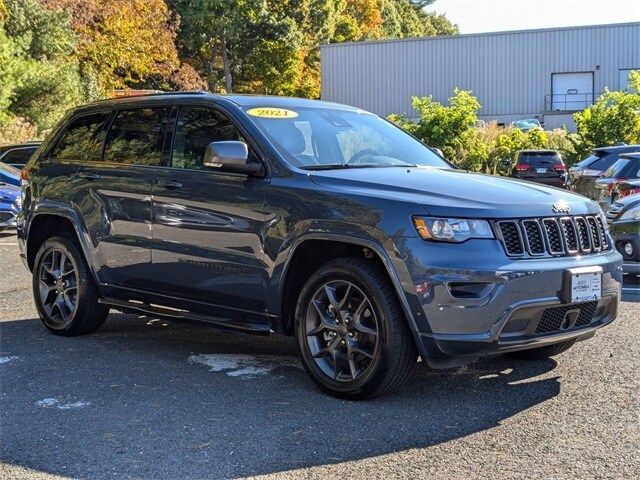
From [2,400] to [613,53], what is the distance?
50042 millimetres

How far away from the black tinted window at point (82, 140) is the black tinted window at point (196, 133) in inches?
36.5

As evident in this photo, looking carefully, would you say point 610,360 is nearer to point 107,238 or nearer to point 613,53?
point 107,238

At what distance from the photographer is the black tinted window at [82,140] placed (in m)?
7.55

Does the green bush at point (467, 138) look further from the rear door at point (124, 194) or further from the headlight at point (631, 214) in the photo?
the rear door at point (124, 194)

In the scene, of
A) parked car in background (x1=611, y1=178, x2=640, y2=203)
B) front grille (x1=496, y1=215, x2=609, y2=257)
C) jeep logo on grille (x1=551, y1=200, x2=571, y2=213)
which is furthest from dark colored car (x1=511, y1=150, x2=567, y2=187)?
jeep logo on grille (x1=551, y1=200, x2=571, y2=213)

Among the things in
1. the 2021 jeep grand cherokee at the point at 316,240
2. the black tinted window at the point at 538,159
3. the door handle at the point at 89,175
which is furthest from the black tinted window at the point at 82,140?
the black tinted window at the point at 538,159

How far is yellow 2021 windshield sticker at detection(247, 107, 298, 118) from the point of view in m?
6.50

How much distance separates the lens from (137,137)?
7.20 meters

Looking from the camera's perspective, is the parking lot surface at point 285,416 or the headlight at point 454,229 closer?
the parking lot surface at point 285,416

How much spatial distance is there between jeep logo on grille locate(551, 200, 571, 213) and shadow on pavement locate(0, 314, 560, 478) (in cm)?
106

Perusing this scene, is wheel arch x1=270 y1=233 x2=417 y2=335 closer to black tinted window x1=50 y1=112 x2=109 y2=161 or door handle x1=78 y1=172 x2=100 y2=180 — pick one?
door handle x1=78 y1=172 x2=100 y2=180

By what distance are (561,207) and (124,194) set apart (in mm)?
3061

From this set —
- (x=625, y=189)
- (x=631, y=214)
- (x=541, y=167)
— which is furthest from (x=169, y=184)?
(x=541, y=167)

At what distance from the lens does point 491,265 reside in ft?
16.9
